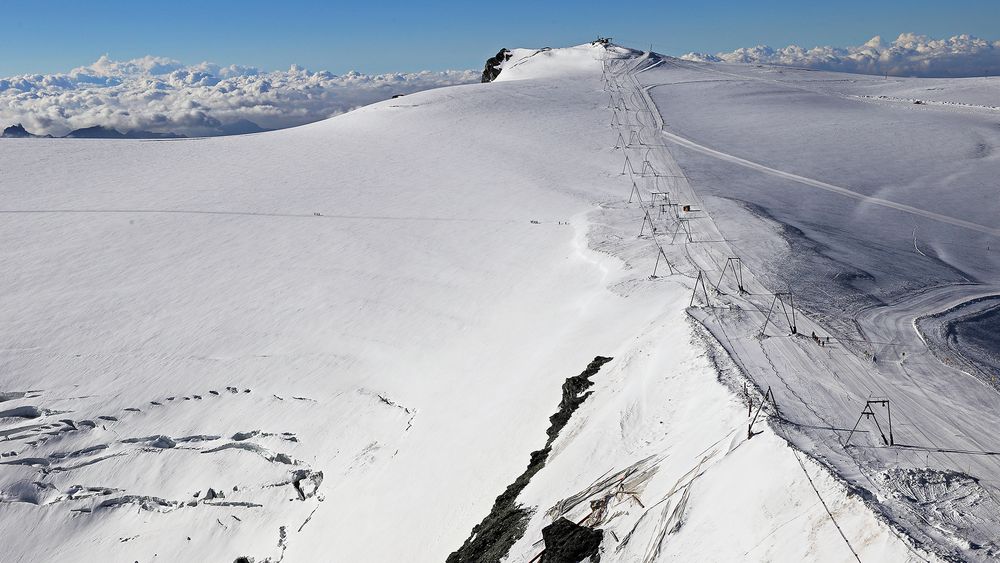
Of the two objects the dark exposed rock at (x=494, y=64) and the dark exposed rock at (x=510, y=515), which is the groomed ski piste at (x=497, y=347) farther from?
the dark exposed rock at (x=494, y=64)

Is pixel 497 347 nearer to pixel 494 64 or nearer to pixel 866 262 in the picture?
pixel 866 262

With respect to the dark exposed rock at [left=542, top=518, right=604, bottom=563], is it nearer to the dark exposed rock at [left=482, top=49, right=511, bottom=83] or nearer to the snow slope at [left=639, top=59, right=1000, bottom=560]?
the snow slope at [left=639, top=59, right=1000, bottom=560]

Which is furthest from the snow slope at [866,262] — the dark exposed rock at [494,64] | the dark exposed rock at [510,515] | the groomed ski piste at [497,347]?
the dark exposed rock at [494,64]

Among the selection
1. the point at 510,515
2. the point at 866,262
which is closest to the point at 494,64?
the point at 866,262

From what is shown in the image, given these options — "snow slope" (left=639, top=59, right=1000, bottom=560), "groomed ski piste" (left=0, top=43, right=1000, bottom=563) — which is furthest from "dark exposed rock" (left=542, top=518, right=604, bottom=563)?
"snow slope" (left=639, top=59, right=1000, bottom=560)

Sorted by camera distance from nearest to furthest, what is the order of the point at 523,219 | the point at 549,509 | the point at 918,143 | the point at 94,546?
the point at 549,509, the point at 94,546, the point at 523,219, the point at 918,143

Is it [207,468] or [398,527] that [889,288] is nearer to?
[398,527]

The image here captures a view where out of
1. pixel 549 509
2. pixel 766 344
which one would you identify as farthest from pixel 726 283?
pixel 549 509
